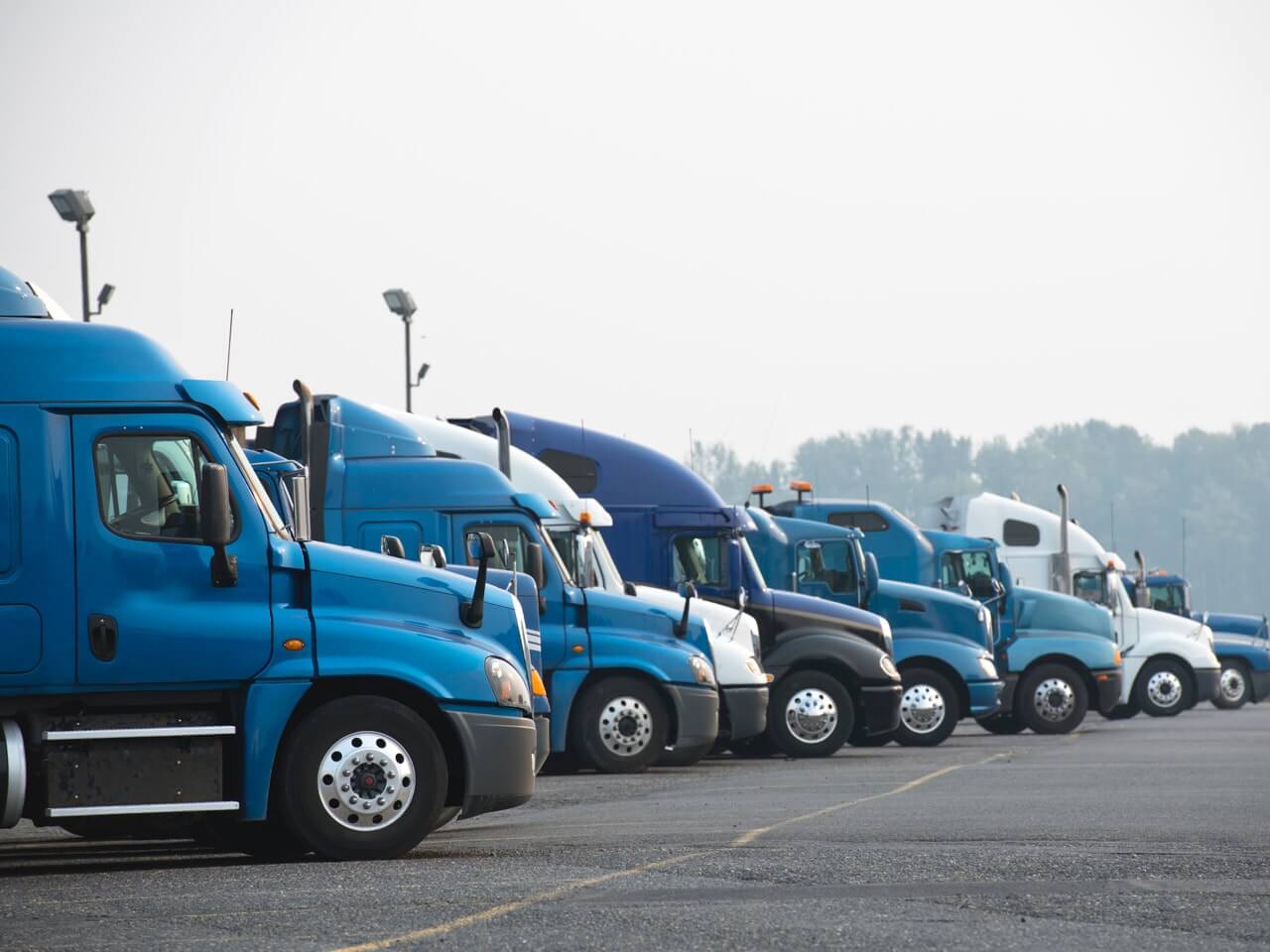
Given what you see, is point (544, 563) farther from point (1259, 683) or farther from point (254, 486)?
point (1259, 683)

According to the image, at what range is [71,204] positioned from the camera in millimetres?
24984

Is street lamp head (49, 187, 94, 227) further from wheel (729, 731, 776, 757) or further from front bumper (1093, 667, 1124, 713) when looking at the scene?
front bumper (1093, 667, 1124, 713)

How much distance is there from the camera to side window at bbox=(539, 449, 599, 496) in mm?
23484

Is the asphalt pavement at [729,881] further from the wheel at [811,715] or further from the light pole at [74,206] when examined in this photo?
the light pole at [74,206]

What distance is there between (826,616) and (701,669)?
14.1 ft

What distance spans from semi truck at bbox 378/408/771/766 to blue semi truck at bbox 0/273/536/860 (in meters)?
8.30

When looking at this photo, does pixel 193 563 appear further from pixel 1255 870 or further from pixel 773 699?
pixel 773 699

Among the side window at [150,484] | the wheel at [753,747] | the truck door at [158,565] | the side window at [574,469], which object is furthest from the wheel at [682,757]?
the side window at [150,484]

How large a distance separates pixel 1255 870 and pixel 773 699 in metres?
13.4

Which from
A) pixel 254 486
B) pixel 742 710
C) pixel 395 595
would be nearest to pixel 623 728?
pixel 742 710

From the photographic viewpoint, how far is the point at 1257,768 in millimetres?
19703

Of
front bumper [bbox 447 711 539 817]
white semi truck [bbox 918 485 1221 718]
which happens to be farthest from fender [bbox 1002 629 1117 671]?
front bumper [bbox 447 711 539 817]

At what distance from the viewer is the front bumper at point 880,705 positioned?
78.5 feet

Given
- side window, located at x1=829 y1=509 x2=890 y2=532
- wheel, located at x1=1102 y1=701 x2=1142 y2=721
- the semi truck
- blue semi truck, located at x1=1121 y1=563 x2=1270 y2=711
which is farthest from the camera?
blue semi truck, located at x1=1121 y1=563 x2=1270 y2=711
